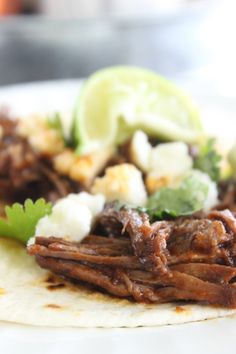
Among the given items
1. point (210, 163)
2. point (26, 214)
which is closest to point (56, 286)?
point (26, 214)

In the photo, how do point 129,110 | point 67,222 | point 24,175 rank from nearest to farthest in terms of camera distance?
1. point 67,222
2. point 24,175
3. point 129,110

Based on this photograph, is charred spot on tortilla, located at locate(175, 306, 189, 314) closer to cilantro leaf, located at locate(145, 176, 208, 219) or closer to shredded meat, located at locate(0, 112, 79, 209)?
cilantro leaf, located at locate(145, 176, 208, 219)

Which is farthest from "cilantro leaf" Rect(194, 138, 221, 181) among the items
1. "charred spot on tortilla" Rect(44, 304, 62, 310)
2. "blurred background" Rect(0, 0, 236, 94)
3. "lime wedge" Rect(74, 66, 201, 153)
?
"blurred background" Rect(0, 0, 236, 94)

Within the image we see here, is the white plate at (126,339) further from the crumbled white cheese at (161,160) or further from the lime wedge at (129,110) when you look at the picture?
the lime wedge at (129,110)

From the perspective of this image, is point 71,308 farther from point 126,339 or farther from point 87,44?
point 87,44

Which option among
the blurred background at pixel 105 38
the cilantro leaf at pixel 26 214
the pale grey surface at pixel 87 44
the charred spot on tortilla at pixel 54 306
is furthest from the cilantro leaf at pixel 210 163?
the pale grey surface at pixel 87 44
